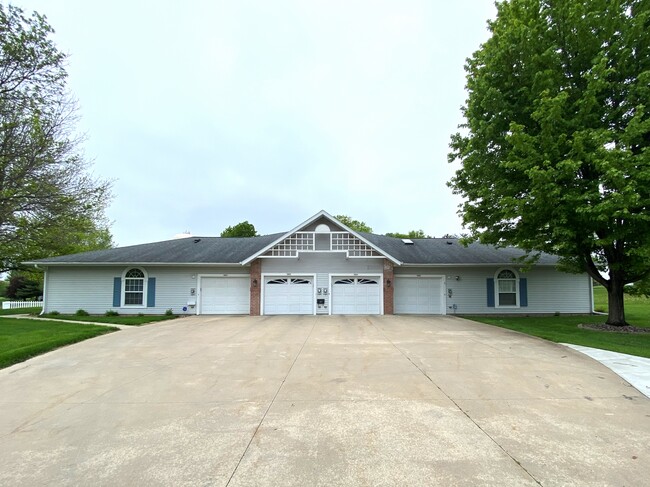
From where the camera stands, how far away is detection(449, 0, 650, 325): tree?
10.6 meters

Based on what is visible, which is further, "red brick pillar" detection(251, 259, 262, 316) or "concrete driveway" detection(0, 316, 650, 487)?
"red brick pillar" detection(251, 259, 262, 316)

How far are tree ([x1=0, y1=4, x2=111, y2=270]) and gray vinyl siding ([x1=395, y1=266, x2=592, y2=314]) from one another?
1561cm

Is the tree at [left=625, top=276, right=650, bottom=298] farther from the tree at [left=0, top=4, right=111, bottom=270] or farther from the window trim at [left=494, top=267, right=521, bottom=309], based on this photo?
the tree at [left=0, top=4, right=111, bottom=270]

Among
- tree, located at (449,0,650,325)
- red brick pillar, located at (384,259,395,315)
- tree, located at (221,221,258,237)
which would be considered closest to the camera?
tree, located at (449,0,650,325)

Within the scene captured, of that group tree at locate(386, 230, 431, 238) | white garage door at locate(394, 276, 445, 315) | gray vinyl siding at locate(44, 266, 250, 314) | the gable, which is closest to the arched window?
gray vinyl siding at locate(44, 266, 250, 314)

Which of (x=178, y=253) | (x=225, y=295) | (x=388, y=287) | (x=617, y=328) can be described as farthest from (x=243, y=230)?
(x=617, y=328)

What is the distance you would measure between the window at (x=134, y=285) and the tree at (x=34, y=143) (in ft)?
11.9

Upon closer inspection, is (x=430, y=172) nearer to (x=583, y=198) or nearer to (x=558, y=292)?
(x=558, y=292)

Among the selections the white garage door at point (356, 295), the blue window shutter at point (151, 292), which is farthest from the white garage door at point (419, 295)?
the blue window shutter at point (151, 292)

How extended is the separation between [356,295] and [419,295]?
3329 mm

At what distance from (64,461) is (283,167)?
20475 mm

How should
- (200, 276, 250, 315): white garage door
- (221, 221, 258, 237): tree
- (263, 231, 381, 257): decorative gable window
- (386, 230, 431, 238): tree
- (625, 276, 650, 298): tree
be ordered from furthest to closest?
(386, 230, 431, 238): tree
(221, 221, 258, 237): tree
(200, 276, 250, 315): white garage door
(263, 231, 381, 257): decorative gable window
(625, 276, 650, 298): tree

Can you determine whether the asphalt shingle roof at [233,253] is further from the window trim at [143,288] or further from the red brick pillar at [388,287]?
the red brick pillar at [388,287]

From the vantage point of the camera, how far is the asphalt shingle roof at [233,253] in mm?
18141
